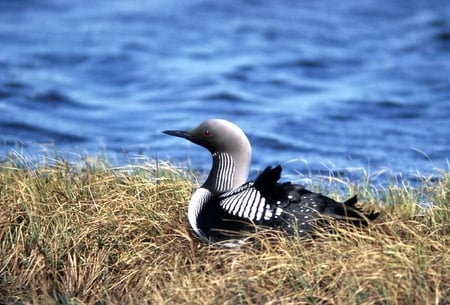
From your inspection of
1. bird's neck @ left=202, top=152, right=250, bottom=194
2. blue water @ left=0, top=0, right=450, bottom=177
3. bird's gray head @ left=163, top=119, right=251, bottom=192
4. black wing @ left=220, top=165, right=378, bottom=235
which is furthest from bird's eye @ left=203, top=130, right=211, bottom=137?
blue water @ left=0, top=0, right=450, bottom=177

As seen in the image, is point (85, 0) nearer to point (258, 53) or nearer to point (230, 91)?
point (258, 53)

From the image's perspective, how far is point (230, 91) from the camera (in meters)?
13.7

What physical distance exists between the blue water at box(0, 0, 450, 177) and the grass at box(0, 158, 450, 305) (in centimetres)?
289

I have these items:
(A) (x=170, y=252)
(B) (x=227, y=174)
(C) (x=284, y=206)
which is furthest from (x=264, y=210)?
(A) (x=170, y=252)

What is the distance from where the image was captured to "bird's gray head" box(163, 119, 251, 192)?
18.0ft

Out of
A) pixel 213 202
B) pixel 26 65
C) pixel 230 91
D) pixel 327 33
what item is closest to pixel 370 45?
pixel 327 33

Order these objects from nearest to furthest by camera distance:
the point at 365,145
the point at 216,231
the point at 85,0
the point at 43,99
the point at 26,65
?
the point at 216,231 < the point at 365,145 < the point at 43,99 < the point at 26,65 < the point at 85,0

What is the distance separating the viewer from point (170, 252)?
17.7ft

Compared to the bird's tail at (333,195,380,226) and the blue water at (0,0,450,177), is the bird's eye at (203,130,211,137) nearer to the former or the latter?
the bird's tail at (333,195,380,226)

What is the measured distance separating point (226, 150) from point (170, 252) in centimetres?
59

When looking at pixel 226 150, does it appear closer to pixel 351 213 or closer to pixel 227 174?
pixel 227 174

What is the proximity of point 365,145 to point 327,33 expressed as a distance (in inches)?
240

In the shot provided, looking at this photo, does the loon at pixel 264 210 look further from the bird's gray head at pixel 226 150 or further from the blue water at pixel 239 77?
the blue water at pixel 239 77

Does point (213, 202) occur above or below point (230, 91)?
above
